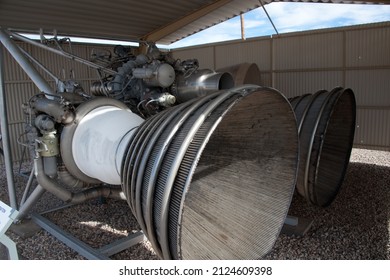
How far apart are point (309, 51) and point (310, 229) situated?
245 inches

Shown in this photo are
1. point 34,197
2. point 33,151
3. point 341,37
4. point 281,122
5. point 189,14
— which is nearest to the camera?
point 281,122

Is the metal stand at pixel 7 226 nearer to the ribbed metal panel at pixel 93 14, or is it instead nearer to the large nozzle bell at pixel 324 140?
the large nozzle bell at pixel 324 140

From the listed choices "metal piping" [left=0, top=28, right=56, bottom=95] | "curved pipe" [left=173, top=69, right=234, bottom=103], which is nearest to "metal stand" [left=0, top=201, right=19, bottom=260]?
"metal piping" [left=0, top=28, right=56, bottom=95]

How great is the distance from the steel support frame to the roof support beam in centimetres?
547

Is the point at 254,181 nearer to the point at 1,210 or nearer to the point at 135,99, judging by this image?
the point at 1,210

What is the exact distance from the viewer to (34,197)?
344 centimetres

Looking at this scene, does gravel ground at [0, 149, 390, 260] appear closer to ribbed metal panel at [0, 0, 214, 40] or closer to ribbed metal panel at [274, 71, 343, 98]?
ribbed metal panel at [0, 0, 214, 40]

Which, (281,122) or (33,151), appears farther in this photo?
(33,151)

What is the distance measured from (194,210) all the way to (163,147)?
72cm

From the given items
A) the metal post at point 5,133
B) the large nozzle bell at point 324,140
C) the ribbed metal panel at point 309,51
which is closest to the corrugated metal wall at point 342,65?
the ribbed metal panel at point 309,51

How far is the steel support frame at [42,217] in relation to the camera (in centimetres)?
292

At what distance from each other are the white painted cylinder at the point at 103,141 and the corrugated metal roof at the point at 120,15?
3395 mm

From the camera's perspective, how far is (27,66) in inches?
136

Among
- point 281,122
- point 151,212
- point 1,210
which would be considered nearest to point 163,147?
point 151,212
